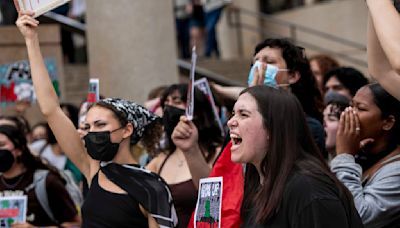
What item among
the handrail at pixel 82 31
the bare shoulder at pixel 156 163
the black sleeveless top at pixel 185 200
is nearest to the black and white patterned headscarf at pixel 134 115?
the black sleeveless top at pixel 185 200

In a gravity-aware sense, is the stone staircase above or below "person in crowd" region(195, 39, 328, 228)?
below

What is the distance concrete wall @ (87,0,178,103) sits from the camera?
8.51 metres

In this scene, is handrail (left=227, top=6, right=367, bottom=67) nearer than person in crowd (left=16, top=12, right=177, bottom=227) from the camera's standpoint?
No

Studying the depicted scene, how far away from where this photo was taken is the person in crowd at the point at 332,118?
5.82 m

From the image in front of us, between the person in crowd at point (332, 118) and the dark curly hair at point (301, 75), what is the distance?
8 cm

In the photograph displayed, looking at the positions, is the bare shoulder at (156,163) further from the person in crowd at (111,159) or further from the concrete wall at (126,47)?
the concrete wall at (126,47)

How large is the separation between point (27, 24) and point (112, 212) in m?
1.30

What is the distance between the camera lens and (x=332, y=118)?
5.82m

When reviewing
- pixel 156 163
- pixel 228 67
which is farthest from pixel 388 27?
pixel 228 67

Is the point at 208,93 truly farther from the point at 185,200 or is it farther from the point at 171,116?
the point at 185,200

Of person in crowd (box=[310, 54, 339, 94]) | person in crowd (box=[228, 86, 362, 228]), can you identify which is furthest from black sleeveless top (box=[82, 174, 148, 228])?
person in crowd (box=[310, 54, 339, 94])

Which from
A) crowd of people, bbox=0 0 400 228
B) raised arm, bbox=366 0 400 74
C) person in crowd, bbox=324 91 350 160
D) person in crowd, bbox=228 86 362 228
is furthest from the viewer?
person in crowd, bbox=324 91 350 160

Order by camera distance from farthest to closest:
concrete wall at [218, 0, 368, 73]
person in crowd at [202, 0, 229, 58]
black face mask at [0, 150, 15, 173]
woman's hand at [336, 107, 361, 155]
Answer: concrete wall at [218, 0, 368, 73] < person in crowd at [202, 0, 229, 58] < black face mask at [0, 150, 15, 173] < woman's hand at [336, 107, 361, 155]

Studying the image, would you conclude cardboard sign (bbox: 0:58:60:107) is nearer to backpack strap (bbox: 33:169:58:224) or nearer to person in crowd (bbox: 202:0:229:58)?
backpack strap (bbox: 33:169:58:224)
